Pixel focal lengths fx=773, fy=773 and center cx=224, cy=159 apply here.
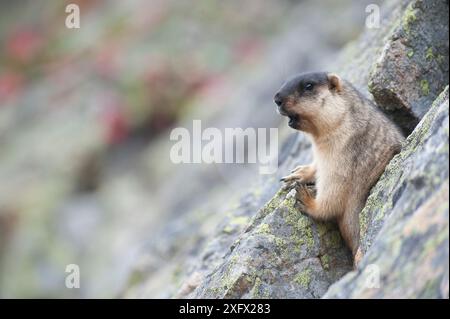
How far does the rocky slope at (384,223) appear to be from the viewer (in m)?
6.00

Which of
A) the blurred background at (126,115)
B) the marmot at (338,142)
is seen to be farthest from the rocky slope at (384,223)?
the blurred background at (126,115)

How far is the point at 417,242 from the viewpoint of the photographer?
19.6 ft

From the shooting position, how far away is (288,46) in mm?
23906

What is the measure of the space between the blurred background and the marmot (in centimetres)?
372

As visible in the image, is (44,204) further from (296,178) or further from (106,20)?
(296,178)

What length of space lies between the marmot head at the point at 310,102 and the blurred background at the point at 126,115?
3851 mm

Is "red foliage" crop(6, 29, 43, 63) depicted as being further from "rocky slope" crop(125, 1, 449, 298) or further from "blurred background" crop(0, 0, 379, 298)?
"rocky slope" crop(125, 1, 449, 298)

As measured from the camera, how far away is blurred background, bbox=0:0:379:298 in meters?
19.3

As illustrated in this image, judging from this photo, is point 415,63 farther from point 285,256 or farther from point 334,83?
point 285,256

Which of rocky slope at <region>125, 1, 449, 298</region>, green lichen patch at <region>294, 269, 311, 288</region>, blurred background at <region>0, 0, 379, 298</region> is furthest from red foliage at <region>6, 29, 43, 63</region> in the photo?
green lichen patch at <region>294, 269, 311, 288</region>

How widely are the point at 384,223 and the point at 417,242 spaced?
1.16 m

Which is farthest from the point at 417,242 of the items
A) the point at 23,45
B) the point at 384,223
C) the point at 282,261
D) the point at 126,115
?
the point at 23,45

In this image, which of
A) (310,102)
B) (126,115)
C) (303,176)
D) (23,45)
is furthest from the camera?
(23,45)
